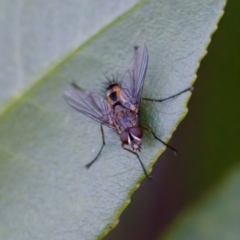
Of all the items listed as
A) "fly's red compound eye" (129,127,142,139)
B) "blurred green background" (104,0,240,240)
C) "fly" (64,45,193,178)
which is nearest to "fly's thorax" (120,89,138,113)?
"fly" (64,45,193,178)

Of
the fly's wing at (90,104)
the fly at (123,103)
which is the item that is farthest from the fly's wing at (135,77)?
the fly's wing at (90,104)

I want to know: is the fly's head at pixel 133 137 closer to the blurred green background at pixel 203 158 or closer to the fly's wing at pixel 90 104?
the fly's wing at pixel 90 104

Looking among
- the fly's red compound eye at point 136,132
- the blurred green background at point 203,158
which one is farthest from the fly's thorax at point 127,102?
the blurred green background at point 203,158

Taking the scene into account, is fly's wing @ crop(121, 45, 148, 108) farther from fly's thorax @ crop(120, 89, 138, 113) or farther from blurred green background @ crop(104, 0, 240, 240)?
blurred green background @ crop(104, 0, 240, 240)

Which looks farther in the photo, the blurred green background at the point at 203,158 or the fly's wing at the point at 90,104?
the blurred green background at the point at 203,158

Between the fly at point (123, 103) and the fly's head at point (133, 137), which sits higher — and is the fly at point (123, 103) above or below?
above

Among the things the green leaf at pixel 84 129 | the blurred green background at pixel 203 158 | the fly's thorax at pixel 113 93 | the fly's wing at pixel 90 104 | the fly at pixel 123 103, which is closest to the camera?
the green leaf at pixel 84 129

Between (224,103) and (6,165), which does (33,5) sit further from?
(224,103)

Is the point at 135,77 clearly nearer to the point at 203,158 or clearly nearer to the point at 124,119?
the point at 124,119

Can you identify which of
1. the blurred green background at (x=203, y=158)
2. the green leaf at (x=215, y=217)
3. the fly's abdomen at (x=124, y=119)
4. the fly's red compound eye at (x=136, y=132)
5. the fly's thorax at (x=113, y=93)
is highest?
the fly's thorax at (x=113, y=93)

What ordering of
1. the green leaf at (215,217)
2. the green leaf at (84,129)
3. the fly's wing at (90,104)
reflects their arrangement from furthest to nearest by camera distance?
1. the green leaf at (215,217)
2. the fly's wing at (90,104)
3. the green leaf at (84,129)
